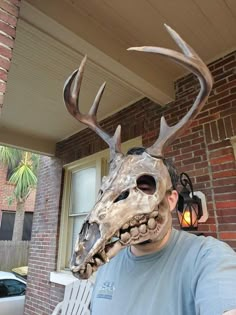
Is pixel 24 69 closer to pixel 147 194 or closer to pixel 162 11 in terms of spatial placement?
pixel 162 11

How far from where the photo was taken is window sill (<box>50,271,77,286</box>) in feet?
10.6

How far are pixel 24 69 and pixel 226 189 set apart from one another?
2.28 m

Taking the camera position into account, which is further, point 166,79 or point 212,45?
point 166,79

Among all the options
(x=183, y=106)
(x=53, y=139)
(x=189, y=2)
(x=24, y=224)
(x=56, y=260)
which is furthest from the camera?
(x=24, y=224)

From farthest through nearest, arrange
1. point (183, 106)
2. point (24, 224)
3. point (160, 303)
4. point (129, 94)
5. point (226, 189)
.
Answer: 1. point (24, 224)
2. point (129, 94)
3. point (183, 106)
4. point (226, 189)
5. point (160, 303)

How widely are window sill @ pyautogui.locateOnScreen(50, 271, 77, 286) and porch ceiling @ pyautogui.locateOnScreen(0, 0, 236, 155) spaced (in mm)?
2290

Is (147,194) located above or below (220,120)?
below

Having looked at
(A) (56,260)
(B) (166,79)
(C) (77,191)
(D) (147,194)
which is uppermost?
(B) (166,79)

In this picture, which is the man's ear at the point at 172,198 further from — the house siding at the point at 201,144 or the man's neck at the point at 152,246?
the house siding at the point at 201,144

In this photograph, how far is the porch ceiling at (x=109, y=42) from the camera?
6.00ft

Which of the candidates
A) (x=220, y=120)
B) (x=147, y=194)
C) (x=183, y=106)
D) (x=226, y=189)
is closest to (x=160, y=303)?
(x=147, y=194)

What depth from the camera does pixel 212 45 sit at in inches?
86.5

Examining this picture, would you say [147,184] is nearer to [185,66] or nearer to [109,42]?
[185,66]

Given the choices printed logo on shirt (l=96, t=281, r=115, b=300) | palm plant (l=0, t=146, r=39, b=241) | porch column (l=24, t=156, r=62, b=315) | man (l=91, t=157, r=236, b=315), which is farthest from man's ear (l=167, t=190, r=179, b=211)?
palm plant (l=0, t=146, r=39, b=241)
